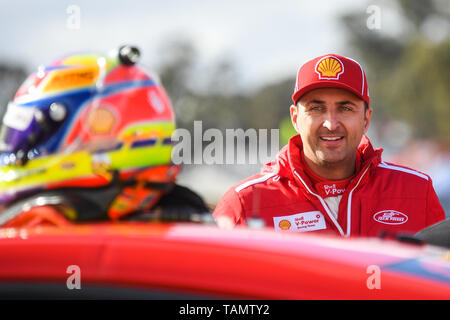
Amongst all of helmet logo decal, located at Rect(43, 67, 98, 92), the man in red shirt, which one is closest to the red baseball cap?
the man in red shirt

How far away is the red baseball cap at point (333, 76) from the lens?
4035 mm

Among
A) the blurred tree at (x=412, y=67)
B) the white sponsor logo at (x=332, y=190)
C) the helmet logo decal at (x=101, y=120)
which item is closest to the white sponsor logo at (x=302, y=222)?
the white sponsor logo at (x=332, y=190)

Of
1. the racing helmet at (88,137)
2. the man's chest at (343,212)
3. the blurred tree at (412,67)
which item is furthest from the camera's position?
the blurred tree at (412,67)

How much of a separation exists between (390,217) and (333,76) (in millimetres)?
774

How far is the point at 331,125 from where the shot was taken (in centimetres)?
402

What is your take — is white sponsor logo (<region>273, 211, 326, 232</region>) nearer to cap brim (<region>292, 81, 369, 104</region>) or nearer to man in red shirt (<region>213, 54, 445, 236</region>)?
man in red shirt (<region>213, 54, 445, 236</region>)

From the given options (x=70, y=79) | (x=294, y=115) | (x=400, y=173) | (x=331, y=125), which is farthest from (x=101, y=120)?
(x=400, y=173)

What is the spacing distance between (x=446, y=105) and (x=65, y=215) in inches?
1666

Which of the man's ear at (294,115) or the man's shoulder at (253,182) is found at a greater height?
the man's ear at (294,115)

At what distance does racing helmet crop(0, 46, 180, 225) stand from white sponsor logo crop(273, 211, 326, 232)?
106 centimetres

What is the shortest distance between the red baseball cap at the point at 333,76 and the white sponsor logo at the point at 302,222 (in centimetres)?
66

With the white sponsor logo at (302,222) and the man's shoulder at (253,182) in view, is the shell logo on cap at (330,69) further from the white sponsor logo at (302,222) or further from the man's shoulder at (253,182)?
the white sponsor logo at (302,222)

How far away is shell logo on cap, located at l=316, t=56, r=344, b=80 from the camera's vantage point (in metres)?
4.04
